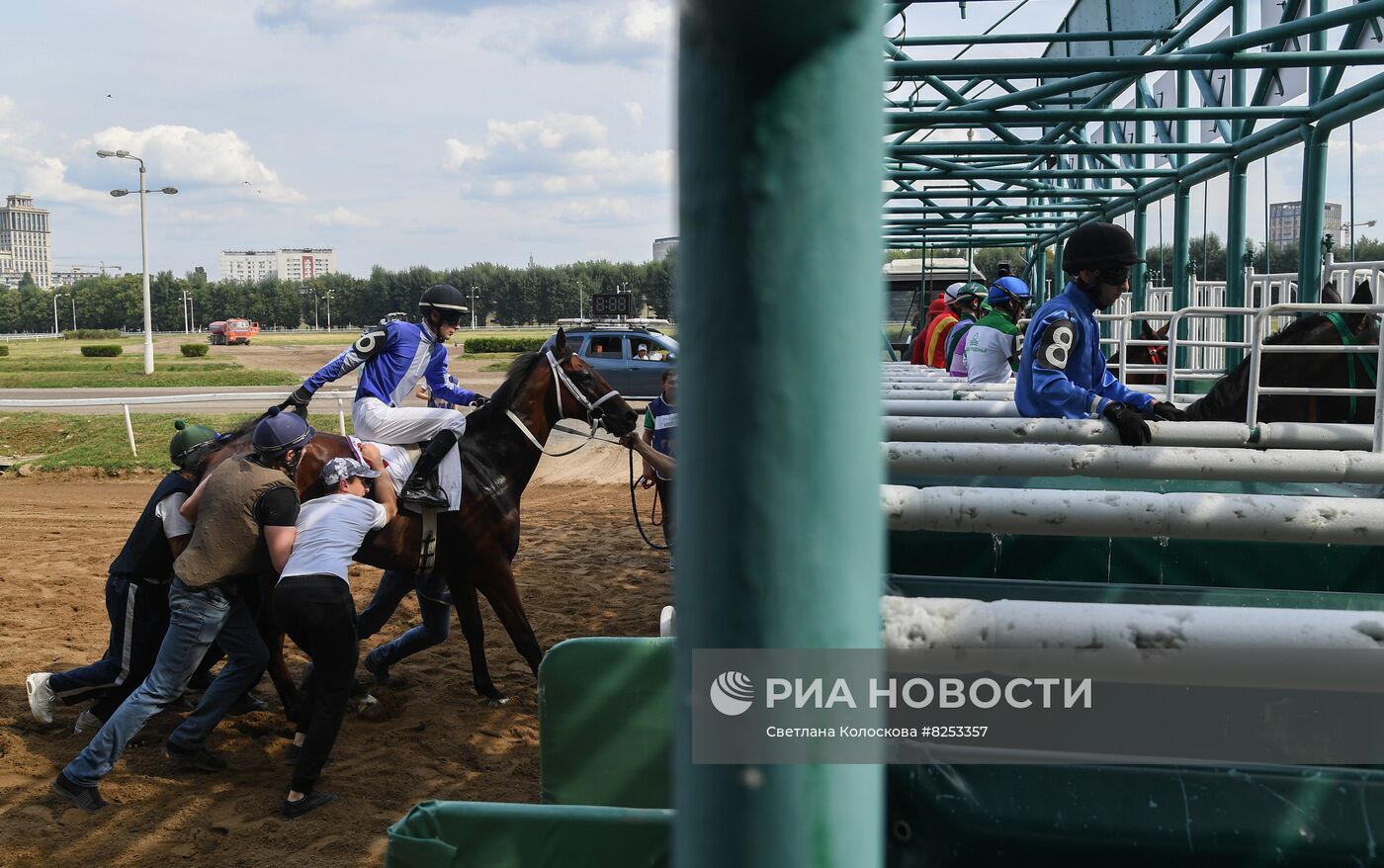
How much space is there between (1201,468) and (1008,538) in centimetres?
91

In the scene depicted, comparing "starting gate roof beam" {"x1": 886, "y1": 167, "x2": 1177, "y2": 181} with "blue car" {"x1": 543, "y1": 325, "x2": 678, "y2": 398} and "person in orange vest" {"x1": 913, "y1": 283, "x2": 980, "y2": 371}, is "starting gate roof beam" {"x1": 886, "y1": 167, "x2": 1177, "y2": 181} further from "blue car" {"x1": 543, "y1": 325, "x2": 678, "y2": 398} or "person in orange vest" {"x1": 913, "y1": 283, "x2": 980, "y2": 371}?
"blue car" {"x1": 543, "y1": 325, "x2": 678, "y2": 398}

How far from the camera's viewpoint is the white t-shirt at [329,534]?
192 inches

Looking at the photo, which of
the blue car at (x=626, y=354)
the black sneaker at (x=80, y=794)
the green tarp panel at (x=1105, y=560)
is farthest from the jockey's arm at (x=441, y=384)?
the blue car at (x=626, y=354)

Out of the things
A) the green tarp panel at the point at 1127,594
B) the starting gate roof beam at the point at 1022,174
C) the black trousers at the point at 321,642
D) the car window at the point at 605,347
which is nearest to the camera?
the green tarp panel at the point at 1127,594

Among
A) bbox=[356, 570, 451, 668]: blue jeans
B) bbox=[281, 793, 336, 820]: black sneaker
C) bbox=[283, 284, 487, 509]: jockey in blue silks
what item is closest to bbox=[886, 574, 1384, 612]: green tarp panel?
bbox=[281, 793, 336, 820]: black sneaker

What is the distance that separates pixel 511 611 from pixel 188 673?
1811 mm

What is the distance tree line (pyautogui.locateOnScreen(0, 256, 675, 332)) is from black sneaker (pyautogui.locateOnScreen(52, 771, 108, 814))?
56.8 m

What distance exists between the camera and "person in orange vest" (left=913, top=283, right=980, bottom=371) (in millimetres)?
10039

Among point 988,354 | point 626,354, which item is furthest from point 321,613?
point 626,354

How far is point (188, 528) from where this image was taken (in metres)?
5.48

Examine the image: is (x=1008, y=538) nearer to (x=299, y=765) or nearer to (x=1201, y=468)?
(x=1201, y=468)

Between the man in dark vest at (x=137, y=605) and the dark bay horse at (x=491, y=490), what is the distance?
22 cm

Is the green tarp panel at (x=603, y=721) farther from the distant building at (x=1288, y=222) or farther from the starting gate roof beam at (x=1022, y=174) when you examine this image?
the distant building at (x=1288, y=222)

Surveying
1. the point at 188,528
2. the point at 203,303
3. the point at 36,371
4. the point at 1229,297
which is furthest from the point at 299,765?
the point at 203,303
